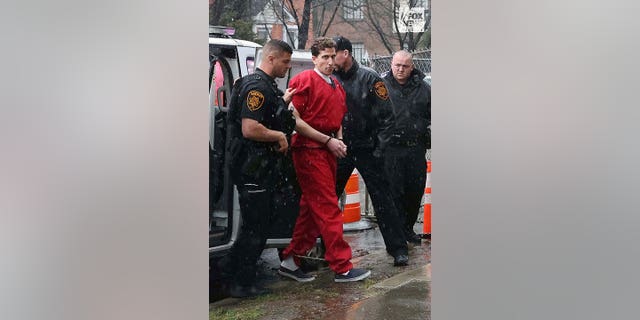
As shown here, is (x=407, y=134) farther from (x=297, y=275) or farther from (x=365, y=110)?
(x=297, y=275)

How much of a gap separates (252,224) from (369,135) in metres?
0.86

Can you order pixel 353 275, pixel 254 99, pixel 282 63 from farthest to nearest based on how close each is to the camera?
pixel 353 275
pixel 282 63
pixel 254 99

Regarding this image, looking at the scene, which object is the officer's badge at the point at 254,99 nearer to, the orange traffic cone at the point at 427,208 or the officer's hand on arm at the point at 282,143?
the officer's hand on arm at the point at 282,143

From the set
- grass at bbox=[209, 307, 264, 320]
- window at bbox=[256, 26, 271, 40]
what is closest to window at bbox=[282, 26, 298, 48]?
window at bbox=[256, 26, 271, 40]

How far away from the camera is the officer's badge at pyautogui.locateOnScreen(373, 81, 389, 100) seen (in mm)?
4711

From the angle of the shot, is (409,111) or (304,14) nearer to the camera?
(304,14)

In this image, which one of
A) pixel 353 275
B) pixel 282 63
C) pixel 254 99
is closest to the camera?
pixel 254 99

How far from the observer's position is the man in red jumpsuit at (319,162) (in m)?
4.61

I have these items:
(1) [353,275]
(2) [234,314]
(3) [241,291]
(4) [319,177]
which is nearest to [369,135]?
(4) [319,177]

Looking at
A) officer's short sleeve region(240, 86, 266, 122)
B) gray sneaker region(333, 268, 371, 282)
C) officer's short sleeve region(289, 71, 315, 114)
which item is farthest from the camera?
gray sneaker region(333, 268, 371, 282)

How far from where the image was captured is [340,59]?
4.63 m

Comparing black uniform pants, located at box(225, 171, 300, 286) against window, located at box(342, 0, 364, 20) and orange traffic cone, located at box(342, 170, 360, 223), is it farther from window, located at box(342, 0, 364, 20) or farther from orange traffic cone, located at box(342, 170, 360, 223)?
window, located at box(342, 0, 364, 20)

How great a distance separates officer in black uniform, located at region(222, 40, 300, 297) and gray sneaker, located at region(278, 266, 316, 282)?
15 cm

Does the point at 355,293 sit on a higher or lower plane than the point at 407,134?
lower
